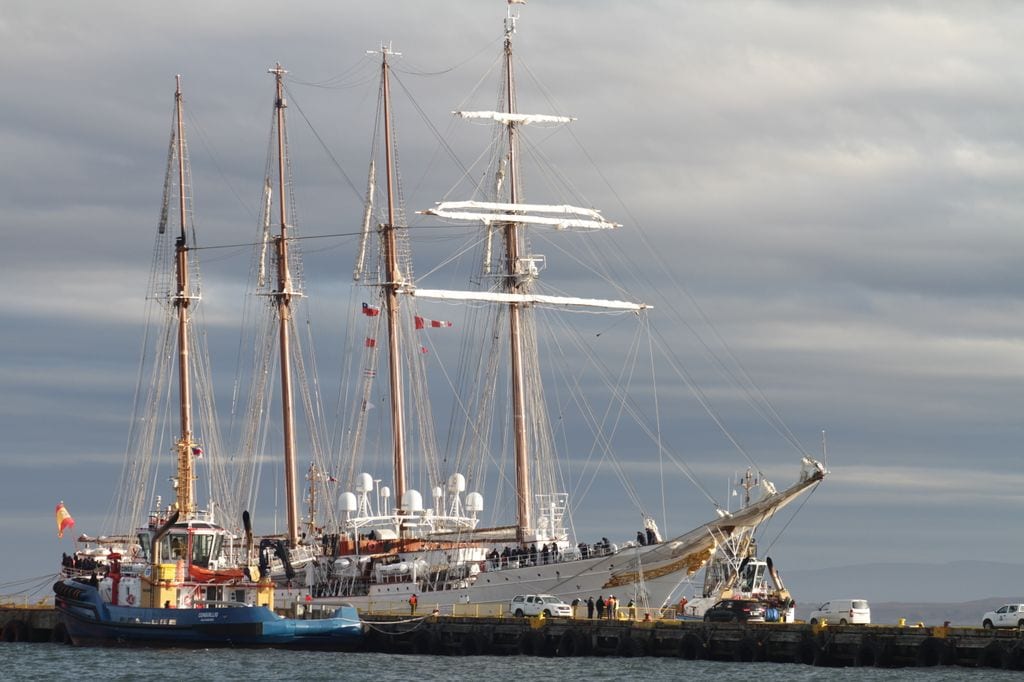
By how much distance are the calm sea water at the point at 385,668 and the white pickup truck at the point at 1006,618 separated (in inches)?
162

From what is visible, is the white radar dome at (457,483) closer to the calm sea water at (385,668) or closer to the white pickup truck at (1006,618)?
the calm sea water at (385,668)

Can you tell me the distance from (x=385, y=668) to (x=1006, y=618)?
2839 centimetres

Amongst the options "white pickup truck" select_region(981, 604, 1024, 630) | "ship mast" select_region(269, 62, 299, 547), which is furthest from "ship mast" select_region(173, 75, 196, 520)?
"white pickup truck" select_region(981, 604, 1024, 630)

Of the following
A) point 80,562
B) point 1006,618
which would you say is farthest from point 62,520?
point 1006,618

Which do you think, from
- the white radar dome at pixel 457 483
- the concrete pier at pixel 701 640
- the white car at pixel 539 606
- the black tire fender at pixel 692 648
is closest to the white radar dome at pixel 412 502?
the white radar dome at pixel 457 483

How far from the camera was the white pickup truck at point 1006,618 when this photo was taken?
89188 mm

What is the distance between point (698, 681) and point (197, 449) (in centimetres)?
4356

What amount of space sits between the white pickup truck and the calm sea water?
413cm

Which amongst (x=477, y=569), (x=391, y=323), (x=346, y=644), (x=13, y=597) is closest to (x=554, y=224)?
(x=391, y=323)

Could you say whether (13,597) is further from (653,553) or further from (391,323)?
(653,553)

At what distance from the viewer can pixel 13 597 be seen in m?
129

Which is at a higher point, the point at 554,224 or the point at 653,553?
the point at 554,224

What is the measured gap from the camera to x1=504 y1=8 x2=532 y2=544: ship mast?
114 m

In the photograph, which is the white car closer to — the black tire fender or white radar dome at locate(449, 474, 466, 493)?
the black tire fender
